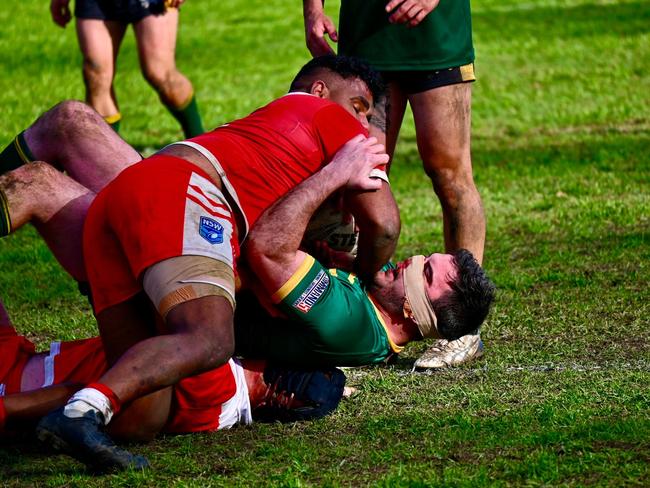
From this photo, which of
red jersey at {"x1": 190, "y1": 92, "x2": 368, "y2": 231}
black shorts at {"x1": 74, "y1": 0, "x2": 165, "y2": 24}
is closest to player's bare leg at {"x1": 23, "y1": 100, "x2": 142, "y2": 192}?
red jersey at {"x1": 190, "y1": 92, "x2": 368, "y2": 231}

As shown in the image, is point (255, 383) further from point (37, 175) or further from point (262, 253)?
point (37, 175)

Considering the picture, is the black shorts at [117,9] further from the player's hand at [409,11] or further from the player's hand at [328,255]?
the player's hand at [328,255]

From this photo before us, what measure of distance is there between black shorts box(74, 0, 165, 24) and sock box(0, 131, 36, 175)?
4393mm

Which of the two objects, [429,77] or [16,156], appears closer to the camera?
[16,156]

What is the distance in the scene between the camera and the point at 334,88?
4980 mm

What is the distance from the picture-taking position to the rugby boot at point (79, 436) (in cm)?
356

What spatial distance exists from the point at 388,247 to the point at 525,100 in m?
8.34

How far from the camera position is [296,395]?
444cm

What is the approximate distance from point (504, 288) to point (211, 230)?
275 cm

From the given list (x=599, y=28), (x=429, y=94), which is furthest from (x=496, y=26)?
(x=429, y=94)

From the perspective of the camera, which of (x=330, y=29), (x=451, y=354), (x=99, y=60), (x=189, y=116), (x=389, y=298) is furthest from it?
(x=189, y=116)

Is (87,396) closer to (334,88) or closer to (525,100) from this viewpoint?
(334,88)

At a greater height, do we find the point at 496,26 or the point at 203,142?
the point at 203,142

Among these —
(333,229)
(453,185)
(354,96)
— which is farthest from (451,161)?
(333,229)
